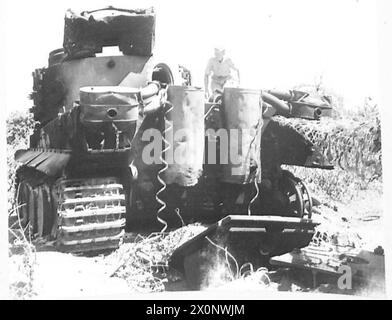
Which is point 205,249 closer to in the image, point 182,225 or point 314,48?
point 182,225

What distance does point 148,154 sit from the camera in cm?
446

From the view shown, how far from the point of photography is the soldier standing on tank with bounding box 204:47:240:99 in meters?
4.67

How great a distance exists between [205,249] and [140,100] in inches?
47.2

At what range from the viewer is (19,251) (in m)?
4.27

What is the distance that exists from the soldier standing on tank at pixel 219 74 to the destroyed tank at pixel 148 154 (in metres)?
0.07

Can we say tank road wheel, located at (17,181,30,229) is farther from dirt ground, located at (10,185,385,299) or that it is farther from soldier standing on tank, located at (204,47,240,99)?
soldier standing on tank, located at (204,47,240,99)

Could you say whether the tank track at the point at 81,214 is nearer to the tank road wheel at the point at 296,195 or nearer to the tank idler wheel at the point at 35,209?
the tank idler wheel at the point at 35,209

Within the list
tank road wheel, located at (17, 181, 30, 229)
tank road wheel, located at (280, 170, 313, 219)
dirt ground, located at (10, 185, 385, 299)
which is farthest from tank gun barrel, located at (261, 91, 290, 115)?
tank road wheel, located at (17, 181, 30, 229)

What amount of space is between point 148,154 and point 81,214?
751mm

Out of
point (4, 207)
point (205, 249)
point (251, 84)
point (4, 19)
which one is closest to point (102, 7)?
point (4, 19)

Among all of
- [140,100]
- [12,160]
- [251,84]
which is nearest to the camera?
[140,100]

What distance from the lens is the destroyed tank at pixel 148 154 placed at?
4008 millimetres

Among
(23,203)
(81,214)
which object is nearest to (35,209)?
(23,203)

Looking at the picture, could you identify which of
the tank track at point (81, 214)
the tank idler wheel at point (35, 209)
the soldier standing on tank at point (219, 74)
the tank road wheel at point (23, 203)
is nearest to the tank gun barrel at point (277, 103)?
the soldier standing on tank at point (219, 74)
